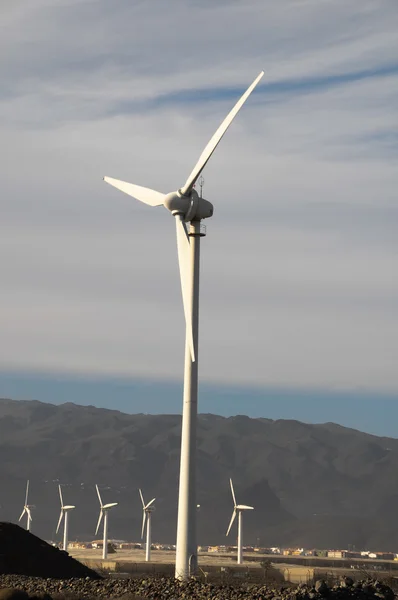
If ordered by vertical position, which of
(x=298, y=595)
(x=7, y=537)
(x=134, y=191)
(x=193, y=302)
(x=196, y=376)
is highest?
(x=134, y=191)

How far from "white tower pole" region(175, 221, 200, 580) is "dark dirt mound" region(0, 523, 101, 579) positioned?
460 inches

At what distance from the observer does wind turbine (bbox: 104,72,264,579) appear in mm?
52000

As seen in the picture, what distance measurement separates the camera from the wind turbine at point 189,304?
171ft

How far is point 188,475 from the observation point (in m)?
52.3

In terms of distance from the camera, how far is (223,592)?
41406 mm

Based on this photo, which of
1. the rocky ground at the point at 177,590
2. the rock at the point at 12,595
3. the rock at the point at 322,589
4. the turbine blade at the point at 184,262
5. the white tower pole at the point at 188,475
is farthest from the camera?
the turbine blade at the point at 184,262

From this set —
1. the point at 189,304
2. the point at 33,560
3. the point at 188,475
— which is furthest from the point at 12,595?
the point at 33,560

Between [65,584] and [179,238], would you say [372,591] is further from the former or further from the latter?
[179,238]

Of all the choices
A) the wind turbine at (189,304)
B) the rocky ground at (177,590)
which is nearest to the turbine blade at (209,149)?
the wind turbine at (189,304)

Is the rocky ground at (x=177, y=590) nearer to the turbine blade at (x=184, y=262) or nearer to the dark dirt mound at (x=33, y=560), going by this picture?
the dark dirt mound at (x=33, y=560)

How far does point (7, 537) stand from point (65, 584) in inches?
681

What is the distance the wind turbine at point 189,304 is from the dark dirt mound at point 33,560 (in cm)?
1198

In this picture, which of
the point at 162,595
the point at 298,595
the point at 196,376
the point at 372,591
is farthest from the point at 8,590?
the point at 196,376

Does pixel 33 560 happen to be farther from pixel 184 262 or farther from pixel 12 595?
pixel 12 595
